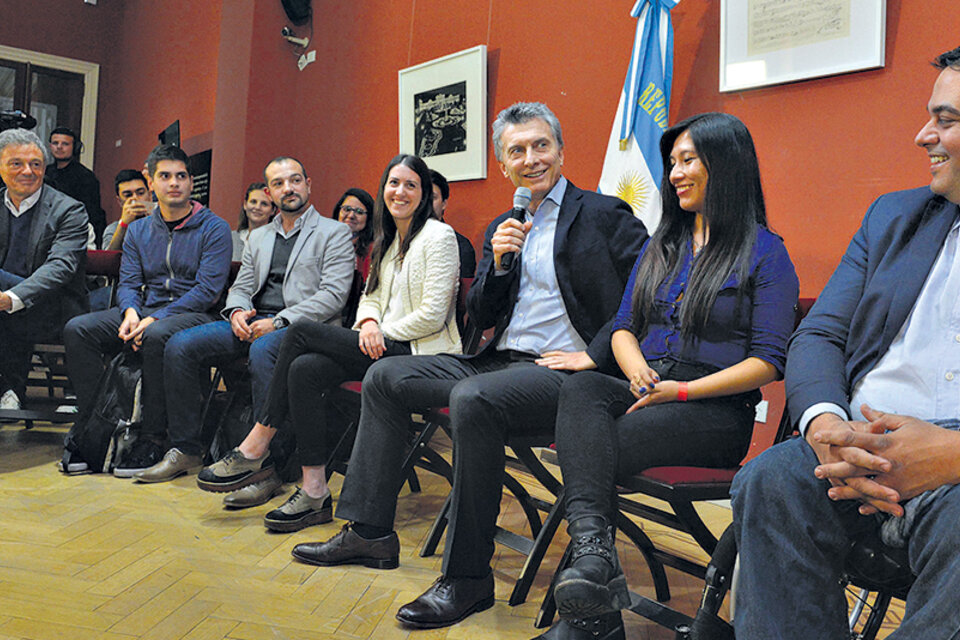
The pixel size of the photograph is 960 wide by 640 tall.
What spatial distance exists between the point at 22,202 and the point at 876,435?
3754 mm

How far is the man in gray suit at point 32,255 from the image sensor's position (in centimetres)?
339

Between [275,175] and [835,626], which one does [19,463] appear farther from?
[835,626]

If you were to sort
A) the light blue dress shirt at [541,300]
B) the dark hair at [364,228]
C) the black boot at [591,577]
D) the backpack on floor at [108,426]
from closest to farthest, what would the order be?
the black boot at [591,577] → the light blue dress shirt at [541,300] → the backpack on floor at [108,426] → the dark hair at [364,228]

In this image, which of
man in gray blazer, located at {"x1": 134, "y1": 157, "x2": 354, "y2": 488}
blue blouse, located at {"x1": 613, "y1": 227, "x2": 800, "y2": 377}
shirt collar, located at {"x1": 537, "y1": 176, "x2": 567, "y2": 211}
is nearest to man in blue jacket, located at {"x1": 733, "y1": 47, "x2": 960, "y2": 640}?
blue blouse, located at {"x1": 613, "y1": 227, "x2": 800, "y2": 377}

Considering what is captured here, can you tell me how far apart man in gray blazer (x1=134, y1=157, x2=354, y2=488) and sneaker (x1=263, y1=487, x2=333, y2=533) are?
13.6 inches

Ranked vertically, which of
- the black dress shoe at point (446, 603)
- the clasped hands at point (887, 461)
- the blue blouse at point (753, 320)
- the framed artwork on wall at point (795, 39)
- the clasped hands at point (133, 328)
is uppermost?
the framed artwork on wall at point (795, 39)

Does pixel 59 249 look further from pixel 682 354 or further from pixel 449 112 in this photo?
pixel 682 354

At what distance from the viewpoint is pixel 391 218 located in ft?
9.51

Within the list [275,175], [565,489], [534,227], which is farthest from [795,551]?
[275,175]

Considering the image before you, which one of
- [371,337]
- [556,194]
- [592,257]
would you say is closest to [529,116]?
[556,194]

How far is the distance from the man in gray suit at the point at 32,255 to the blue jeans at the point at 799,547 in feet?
10.6

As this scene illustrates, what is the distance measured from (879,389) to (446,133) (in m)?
3.40

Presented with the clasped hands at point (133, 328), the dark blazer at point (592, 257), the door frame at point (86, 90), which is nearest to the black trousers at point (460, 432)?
the dark blazer at point (592, 257)

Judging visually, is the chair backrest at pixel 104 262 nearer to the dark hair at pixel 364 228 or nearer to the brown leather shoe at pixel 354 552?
the dark hair at pixel 364 228
